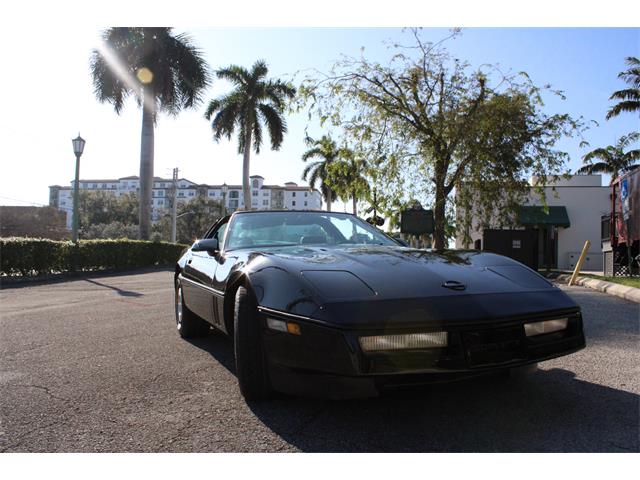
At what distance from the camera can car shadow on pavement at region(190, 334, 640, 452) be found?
205cm

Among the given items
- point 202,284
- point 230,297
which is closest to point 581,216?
point 202,284

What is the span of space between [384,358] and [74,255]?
15.5 m

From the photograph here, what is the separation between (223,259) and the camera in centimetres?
332

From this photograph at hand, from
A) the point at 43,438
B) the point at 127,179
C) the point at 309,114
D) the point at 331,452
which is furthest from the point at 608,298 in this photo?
the point at 127,179

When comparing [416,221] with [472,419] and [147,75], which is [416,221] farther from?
[147,75]

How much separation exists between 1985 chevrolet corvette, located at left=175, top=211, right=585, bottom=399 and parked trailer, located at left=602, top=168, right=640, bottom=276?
32.2 ft

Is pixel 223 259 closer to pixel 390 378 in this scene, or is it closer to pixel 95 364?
pixel 95 364

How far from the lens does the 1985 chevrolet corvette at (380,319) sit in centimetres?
207

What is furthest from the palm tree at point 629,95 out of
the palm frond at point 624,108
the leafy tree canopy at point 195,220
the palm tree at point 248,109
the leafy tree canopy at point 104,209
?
the leafy tree canopy at point 104,209

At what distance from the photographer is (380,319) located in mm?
2092

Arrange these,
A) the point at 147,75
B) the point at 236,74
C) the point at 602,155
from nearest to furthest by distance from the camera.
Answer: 1. the point at 147,75
2. the point at 236,74
3. the point at 602,155

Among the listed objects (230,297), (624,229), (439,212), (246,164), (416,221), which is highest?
A: (246,164)

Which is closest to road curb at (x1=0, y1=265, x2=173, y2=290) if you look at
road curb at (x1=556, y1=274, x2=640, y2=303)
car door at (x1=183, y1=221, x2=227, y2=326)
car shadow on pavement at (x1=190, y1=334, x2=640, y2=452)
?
car door at (x1=183, y1=221, x2=227, y2=326)

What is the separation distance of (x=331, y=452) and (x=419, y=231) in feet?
37.1
